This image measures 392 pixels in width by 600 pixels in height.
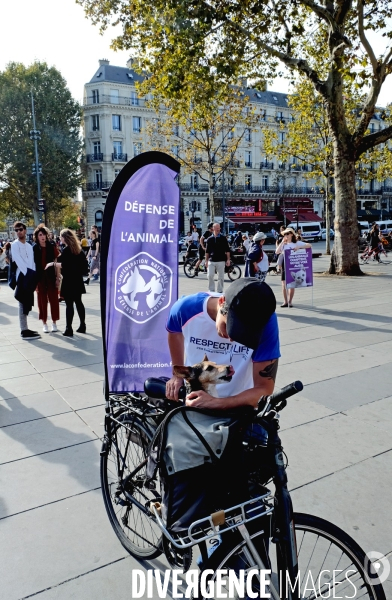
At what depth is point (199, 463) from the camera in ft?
5.41

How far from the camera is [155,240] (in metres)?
2.96

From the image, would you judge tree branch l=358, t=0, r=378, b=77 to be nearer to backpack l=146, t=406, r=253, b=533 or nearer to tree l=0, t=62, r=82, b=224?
backpack l=146, t=406, r=253, b=533

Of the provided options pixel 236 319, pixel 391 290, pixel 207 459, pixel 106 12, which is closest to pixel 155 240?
pixel 236 319

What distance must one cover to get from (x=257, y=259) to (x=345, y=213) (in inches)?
258

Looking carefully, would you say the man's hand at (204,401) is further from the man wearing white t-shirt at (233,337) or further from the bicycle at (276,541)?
the bicycle at (276,541)

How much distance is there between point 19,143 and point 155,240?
47380mm

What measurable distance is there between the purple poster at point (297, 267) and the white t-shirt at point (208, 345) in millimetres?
Answer: 7642

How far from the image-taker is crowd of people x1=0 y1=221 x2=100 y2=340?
24.8 ft

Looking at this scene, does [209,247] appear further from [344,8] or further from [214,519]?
[214,519]

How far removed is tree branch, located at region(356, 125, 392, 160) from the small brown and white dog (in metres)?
14.0

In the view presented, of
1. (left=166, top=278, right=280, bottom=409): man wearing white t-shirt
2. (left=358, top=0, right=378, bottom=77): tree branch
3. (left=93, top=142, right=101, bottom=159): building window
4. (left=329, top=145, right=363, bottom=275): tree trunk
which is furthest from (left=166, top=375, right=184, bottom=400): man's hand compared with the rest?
(left=93, top=142, right=101, bottom=159): building window

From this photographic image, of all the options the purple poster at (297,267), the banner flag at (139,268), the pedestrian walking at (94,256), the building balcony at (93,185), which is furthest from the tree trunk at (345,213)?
the building balcony at (93,185)

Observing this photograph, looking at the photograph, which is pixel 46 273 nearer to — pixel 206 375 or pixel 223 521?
pixel 206 375

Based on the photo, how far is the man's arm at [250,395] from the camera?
175cm
